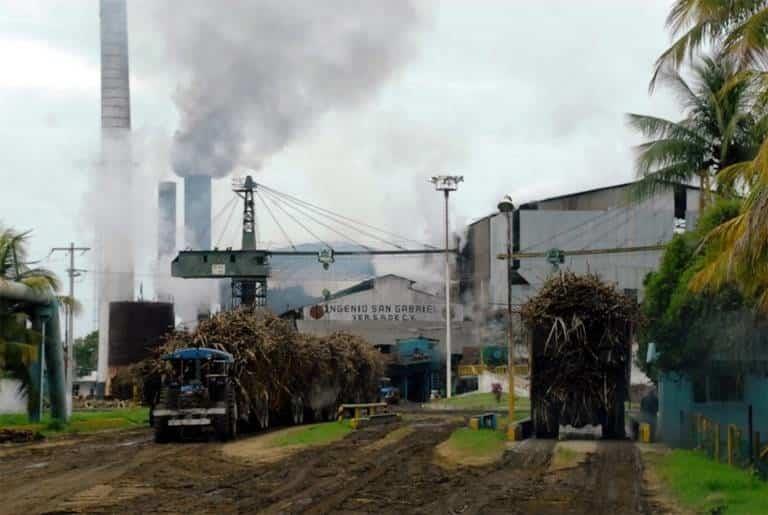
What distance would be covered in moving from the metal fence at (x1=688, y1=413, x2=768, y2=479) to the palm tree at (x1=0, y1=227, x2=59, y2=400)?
20.4m

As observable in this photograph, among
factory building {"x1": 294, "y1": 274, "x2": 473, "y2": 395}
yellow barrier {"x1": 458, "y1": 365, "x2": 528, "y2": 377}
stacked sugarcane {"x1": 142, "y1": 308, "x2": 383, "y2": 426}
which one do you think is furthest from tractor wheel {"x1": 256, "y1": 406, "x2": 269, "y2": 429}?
factory building {"x1": 294, "y1": 274, "x2": 473, "y2": 395}

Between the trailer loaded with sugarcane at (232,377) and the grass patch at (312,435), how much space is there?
1357mm

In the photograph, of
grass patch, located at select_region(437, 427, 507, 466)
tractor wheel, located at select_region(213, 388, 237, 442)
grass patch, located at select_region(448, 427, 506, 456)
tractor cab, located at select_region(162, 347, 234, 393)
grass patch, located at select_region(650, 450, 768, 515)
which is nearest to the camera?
grass patch, located at select_region(650, 450, 768, 515)

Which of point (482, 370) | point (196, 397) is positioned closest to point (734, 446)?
point (196, 397)

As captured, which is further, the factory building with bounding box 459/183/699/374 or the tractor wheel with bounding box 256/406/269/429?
the factory building with bounding box 459/183/699/374

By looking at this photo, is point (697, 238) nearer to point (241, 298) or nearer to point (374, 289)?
point (241, 298)

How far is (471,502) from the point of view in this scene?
50.9 feet

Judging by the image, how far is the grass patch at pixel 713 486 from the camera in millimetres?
14633

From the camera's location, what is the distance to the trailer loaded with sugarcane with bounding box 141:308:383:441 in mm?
27938

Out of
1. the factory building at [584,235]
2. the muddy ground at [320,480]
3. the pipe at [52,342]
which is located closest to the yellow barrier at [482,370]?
the factory building at [584,235]

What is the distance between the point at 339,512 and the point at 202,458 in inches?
346

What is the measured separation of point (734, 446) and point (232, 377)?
1467 cm

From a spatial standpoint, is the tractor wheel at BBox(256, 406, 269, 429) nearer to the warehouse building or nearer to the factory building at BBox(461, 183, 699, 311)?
the factory building at BBox(461, 183, 699, 311)

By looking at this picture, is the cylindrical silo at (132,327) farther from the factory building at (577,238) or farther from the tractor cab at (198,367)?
the tractor cab at (198,367)
